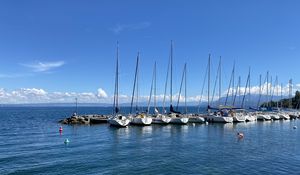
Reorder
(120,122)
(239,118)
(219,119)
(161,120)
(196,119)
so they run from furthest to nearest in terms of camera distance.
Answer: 1. (239,118)
2. (219,119)
3. (196,119)
4. (161,120)
5. (120,122)

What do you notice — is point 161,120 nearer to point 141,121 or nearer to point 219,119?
point 141,121

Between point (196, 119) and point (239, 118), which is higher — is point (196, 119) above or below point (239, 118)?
below

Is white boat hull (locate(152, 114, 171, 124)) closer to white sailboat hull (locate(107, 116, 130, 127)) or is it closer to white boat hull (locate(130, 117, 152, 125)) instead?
white boat hull (locate(130, 117, 152, 125))

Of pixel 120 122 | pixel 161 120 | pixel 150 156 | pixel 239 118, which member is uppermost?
pixel 239 118

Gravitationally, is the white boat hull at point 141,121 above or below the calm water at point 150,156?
A: above

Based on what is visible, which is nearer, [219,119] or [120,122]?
[120,122]

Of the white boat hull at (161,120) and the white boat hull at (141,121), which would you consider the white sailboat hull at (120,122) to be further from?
the white boat hull at (161,120)

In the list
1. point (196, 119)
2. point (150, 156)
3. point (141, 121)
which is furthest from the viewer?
point (196, 119)

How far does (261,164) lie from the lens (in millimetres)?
32125

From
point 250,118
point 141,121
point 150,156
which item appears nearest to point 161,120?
point 141,121

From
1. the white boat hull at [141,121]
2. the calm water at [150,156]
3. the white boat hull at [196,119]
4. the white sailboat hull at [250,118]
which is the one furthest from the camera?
the white sailboat hull at [250,118]

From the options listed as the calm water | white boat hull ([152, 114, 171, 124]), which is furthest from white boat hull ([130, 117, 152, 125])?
the calm water

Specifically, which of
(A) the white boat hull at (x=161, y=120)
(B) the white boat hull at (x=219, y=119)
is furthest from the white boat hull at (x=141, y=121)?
(B) the white boat hull at (x=219, y=119)

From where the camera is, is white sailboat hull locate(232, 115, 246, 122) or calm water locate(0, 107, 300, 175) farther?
white sailboat hull locate(232, 115, 246, 122)
